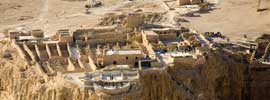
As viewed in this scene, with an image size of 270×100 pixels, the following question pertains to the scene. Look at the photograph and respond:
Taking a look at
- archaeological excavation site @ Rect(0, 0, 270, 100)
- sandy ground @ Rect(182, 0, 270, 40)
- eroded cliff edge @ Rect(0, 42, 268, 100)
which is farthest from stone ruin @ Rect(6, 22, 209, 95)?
Result: sandy ground @ Rect(182, 0, 270, 40)

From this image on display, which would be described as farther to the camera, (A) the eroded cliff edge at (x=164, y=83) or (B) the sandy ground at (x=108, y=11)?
(B) the sandy ground at (x=108, y=11)

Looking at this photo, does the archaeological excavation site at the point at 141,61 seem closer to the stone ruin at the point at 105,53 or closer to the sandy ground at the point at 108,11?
the stone ruin at the point at 105,53

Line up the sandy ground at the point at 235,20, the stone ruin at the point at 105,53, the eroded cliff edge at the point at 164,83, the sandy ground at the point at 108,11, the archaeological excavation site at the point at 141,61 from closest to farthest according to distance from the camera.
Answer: the eroded cliff edge at the point at 164,83, the stone ruin at the point at 105,53, the archaeological excavation site at the point at 141,61, the sandy ground at the point at 235,20, the sandy ground at the point at 108,11

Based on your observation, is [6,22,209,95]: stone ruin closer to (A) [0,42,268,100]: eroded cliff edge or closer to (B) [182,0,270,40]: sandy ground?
(A) [0,42,268,100]: eroded cliff edge

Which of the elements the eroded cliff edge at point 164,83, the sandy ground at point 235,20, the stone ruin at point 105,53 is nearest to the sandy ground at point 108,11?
the sandy ground at point 235,20

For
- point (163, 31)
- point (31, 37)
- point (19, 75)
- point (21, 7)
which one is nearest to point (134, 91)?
point (19, 75)

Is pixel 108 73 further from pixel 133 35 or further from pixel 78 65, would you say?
pixel 133 35
